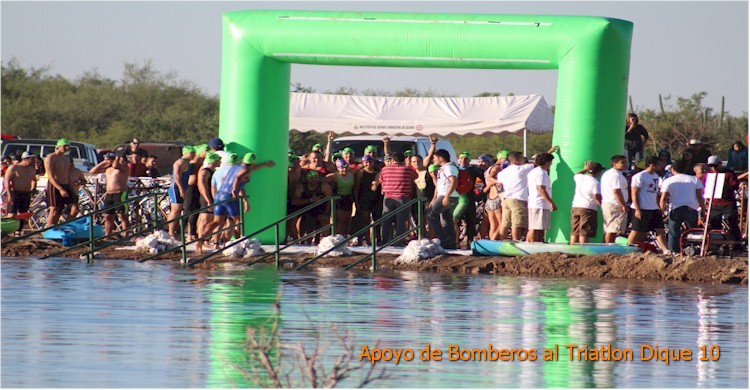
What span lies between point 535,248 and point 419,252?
1.44m

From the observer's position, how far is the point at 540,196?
17688 millimetres

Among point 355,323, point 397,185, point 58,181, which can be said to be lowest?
point 355,323

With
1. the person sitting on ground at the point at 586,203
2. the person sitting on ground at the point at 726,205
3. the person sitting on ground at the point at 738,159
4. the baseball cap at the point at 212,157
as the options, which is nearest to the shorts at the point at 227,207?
the baseball cap at the point at 212,157

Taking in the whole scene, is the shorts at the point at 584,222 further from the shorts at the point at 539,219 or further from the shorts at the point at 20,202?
the shorts at the point at 20,202

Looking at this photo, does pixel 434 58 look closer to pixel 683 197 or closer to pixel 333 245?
pixel 333 245

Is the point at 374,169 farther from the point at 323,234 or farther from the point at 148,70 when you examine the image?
the point at 148,70

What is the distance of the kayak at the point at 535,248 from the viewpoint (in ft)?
56.7

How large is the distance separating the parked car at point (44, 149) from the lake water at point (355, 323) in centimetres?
1120

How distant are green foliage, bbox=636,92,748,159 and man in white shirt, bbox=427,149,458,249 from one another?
17084 mm

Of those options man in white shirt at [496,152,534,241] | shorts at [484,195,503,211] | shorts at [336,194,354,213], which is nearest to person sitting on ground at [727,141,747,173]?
shorts at [484,195,503,211]

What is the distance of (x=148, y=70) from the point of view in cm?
7238

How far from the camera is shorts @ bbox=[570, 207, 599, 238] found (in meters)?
17.7

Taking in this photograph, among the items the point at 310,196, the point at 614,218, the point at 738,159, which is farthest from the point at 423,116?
the point at 614,218

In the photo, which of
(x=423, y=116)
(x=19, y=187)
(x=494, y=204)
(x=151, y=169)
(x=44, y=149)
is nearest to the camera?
(x=494, y=204)
